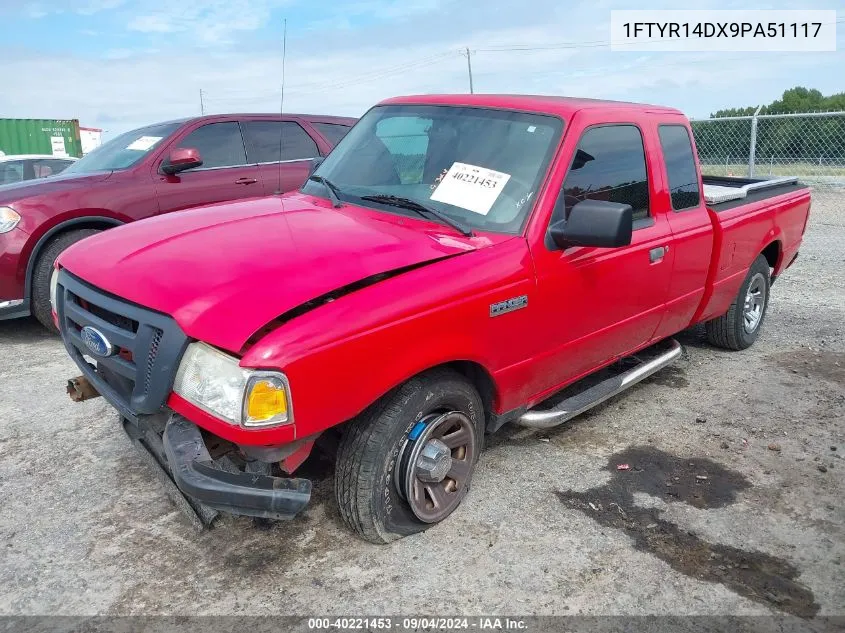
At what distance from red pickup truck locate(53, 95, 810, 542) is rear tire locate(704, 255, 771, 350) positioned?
1.24m

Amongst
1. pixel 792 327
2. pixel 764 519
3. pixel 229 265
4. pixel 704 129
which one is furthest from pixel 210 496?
pixel 704 129

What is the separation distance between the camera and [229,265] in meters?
2.63

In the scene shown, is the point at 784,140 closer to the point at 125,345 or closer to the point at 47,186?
the point at 47,186

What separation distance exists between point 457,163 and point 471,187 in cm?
19

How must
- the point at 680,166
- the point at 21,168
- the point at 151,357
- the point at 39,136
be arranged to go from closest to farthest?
the point at 151,357
the point at 680,166
the point at 21,168
the point at 39,136

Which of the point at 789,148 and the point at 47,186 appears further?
the point at 789,148

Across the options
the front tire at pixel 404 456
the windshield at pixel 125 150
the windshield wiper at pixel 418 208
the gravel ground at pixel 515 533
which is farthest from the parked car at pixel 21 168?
the front tire at pixel 404 456

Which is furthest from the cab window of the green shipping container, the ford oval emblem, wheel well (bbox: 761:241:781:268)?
the green shipping container

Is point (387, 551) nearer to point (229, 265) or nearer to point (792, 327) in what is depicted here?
point (229, 265)

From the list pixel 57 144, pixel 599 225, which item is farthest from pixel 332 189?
pixel 57 144

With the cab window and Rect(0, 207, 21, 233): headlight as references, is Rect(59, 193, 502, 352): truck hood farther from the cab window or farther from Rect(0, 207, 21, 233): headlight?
Rect(0, 207, 21, 233): headlight

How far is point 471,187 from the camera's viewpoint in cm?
327

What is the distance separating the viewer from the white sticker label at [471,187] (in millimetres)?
3209

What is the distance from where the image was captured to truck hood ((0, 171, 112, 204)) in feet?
18.0
